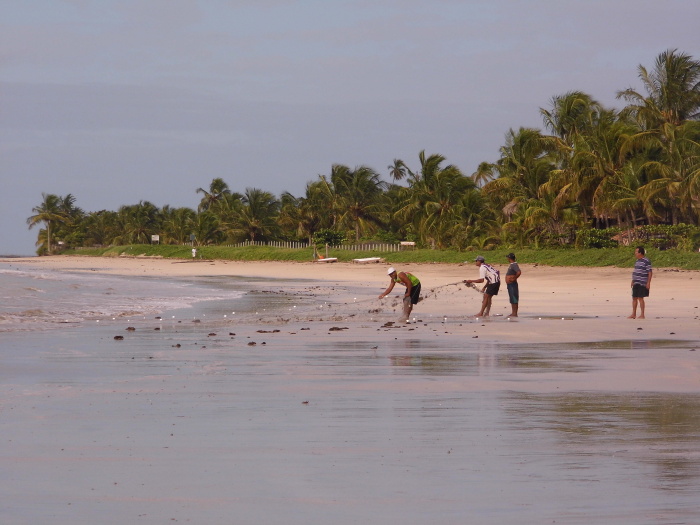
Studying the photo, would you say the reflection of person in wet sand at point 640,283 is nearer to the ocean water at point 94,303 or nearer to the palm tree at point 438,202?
the ocean water at point 94,303

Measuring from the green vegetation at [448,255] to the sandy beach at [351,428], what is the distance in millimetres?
26788

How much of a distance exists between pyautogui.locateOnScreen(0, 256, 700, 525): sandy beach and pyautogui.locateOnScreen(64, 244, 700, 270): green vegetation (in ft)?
87.9

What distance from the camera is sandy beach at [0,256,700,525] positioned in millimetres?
5168

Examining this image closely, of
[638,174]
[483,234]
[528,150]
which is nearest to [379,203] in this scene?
[483,234]

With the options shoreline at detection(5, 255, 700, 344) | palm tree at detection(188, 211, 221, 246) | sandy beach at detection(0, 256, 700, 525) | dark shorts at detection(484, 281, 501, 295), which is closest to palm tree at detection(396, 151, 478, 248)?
shoreline at detection(5, 255, 700, 344)

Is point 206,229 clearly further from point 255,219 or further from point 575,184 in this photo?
point 575,184

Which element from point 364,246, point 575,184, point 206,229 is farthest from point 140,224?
point 575,184

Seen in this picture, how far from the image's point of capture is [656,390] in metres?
9.37

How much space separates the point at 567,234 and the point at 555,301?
2665cm

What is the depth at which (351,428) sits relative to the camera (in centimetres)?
739

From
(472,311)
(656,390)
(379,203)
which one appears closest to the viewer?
(656,390)

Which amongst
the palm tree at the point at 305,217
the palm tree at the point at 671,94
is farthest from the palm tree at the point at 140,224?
the palm tree at the point at 671,94

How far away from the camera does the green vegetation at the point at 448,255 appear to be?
1641 inches

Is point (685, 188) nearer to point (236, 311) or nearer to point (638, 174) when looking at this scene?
point (638, 174)
